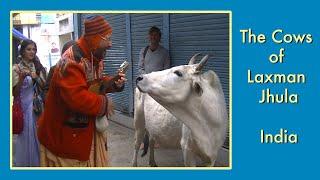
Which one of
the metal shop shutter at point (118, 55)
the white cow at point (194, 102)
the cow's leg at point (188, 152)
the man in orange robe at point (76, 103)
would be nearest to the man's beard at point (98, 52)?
the man in orange robe at point (76, 103)

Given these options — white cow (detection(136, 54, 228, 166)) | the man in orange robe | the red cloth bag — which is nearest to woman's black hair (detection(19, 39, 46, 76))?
the red cloth bag

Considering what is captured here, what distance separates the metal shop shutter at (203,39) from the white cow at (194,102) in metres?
0.49

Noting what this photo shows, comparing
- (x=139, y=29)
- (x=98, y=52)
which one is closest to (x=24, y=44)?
(x=98, y=52)

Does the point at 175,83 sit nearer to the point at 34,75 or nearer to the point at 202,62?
the point at 202,62

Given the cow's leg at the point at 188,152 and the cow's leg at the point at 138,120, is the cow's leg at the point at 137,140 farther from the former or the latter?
the cow's leg at the point at 188,152

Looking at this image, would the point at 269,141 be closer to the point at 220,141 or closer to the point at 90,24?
the point at 220,141

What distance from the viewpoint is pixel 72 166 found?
146 inches

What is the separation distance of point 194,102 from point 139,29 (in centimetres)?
234

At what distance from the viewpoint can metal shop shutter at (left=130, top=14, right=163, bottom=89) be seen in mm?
5698

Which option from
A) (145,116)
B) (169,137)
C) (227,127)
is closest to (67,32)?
(145,116)

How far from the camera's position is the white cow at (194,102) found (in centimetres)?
378

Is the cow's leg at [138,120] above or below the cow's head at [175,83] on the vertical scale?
below

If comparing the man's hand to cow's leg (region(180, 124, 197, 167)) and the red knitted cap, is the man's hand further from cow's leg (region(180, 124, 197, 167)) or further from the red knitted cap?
cow's leg (region(180, 124, 197, 167))

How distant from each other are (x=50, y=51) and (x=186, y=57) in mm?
1644
